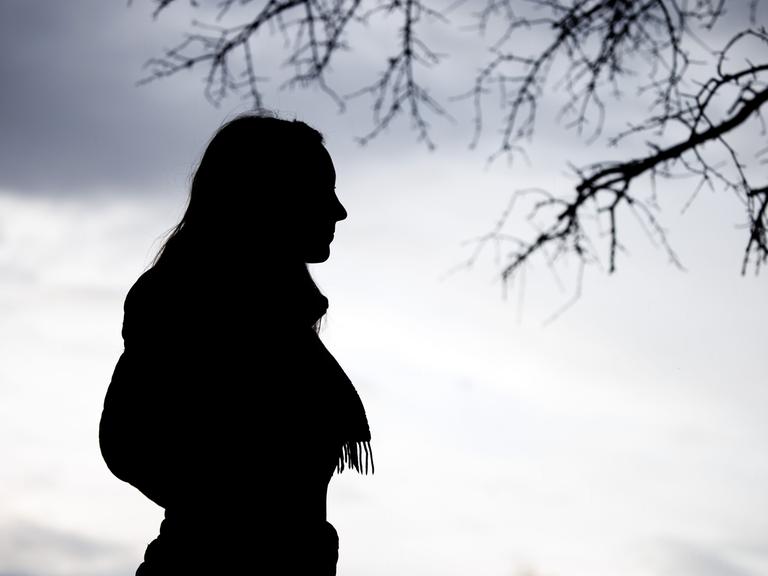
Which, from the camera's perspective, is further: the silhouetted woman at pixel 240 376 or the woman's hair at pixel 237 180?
the woman's hair at pixel 237 180

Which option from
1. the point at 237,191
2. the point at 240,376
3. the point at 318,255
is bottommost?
the point at 240,376

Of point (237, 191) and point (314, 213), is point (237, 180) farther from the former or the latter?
point (314, 213)

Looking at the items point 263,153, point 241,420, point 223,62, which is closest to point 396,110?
point 223,62

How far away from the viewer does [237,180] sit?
2.42 m

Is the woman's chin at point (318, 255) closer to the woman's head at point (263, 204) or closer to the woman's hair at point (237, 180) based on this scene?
the woman's head at point (263, 204)

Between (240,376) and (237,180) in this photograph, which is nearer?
(240,376)

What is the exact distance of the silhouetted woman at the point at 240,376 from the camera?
7.04 feet

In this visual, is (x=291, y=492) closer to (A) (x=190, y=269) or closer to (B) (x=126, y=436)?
(B) (x=126, y=436)

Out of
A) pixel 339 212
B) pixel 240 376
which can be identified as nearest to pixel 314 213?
pixel 339 212

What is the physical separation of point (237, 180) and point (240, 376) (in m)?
0.54

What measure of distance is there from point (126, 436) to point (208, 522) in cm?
30

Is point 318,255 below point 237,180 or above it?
below

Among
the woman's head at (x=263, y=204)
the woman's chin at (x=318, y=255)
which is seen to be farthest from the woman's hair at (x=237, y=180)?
the woman's chin at (x=318, y=255)

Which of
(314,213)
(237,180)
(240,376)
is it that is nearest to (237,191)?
(237,180)
